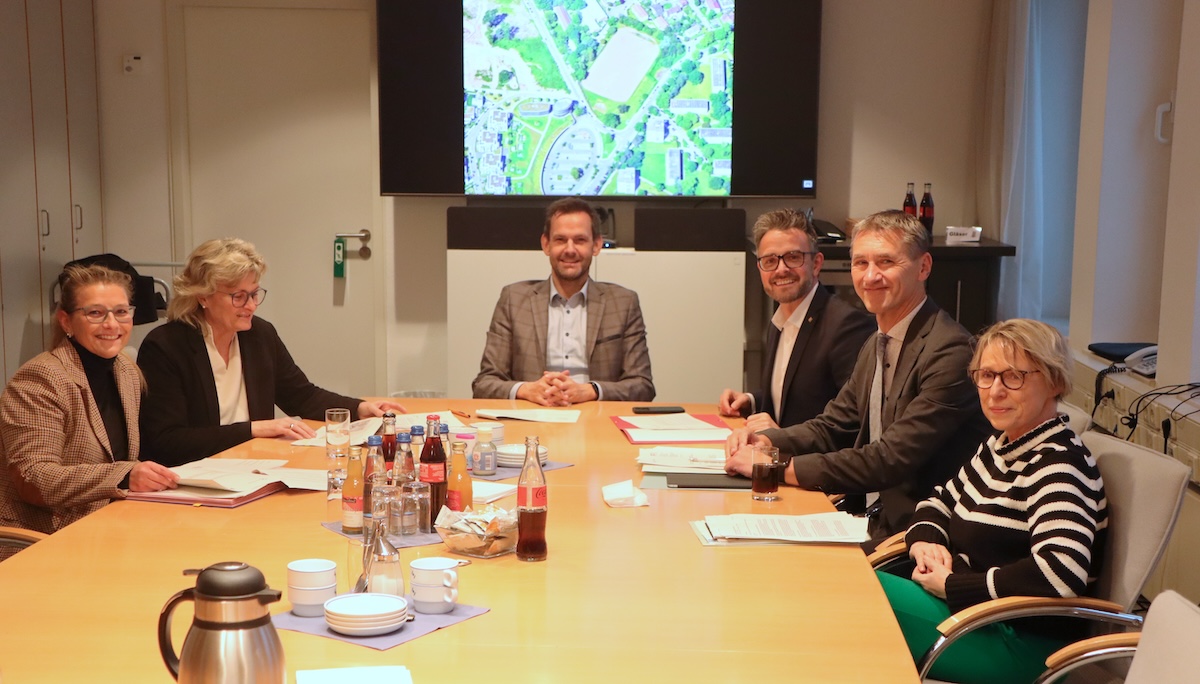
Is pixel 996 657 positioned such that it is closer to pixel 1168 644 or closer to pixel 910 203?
pixel 1168 644

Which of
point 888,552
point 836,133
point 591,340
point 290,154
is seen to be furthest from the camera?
point 290,154

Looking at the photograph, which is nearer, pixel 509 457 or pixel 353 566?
pixel 353 566

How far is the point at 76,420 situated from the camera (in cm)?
286

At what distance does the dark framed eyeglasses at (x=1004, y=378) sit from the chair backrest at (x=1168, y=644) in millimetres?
852

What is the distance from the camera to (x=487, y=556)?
2.14 m

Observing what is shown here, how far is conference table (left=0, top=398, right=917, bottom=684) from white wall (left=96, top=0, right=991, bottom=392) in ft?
11.3

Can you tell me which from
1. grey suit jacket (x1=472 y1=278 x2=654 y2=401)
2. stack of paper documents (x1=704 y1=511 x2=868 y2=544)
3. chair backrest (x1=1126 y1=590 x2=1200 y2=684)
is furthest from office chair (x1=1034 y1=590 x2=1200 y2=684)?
grey suit jacket (x1=472 y1=278 x2=654 y2=401)

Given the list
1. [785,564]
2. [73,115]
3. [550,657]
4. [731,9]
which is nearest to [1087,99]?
[731,9]

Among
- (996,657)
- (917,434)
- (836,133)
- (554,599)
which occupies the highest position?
(836,133)

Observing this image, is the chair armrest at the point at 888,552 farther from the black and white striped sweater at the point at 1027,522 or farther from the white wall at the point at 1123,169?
the white wall at the point at 1123,169

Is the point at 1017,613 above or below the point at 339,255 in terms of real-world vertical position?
below

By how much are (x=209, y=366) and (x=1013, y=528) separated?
2.27 m

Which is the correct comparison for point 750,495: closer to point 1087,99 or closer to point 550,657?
point 550,657

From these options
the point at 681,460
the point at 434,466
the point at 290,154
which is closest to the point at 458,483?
the point at 434,466
